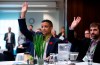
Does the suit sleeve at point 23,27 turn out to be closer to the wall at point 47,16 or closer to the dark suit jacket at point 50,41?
the dark suit jacket at point 50,41

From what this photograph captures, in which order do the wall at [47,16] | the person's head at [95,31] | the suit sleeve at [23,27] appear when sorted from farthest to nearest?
the wall at [47,16]
the person's head at [95,31]
the suit sleeve at [23,27]

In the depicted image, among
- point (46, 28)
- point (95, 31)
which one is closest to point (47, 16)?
point (95, 31)

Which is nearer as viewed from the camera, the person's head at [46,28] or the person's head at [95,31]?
the person's head at [46,28]

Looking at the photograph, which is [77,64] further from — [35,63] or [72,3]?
[72,3]

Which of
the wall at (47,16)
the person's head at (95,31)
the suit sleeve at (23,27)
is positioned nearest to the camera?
the suit sleeve at (23,27)

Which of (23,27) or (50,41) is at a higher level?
(23,27)

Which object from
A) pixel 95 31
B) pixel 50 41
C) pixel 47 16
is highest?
pixel 47 16

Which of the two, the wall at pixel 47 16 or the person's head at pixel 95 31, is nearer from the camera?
the person's head at pixel 95 31

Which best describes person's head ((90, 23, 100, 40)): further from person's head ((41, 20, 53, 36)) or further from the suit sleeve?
the suit sleeve

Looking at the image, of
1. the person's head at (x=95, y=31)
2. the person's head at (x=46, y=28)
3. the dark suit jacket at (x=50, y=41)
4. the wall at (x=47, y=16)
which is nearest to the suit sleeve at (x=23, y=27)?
the dark suit jacket at (x=50, y=41)

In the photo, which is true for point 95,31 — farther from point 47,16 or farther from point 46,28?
point 47,16

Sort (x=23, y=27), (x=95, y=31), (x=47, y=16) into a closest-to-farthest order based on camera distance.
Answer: (x=23, y=27) < (x=95, y=31) < (x=47, y=16)

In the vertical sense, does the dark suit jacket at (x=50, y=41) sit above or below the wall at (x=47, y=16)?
below

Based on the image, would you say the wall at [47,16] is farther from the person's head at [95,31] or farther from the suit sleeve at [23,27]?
the suit sleeve at [23,27]
